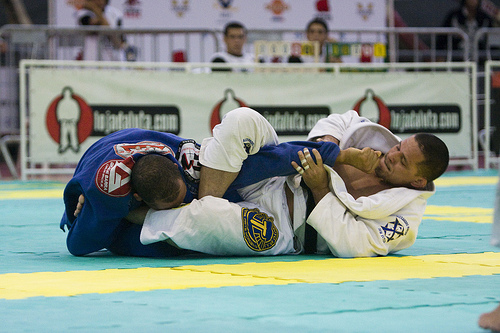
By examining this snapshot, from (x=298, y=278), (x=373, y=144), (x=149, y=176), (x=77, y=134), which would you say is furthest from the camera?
(x=77, y=134)

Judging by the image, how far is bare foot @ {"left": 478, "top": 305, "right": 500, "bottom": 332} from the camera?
1870 mm

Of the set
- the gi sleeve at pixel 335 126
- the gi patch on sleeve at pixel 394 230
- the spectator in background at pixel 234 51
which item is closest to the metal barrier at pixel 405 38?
the spectator in background at pixel 234 51

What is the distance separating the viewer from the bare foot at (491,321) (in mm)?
1870

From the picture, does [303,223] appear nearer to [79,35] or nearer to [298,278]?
[298,278]

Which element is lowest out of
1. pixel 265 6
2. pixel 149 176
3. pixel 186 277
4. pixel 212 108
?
pixel 186 277

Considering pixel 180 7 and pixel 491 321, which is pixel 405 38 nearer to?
pixel 180 7

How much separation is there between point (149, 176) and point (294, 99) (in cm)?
729

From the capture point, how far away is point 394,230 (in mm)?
3547

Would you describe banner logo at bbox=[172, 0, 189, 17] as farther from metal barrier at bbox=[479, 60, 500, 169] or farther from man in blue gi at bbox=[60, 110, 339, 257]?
man in blue gi at bbox=[60, 110, 339, 257]

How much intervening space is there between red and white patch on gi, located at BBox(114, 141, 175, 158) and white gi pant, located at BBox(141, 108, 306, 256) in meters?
0.19

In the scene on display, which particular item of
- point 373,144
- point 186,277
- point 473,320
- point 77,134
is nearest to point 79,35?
point 77,134

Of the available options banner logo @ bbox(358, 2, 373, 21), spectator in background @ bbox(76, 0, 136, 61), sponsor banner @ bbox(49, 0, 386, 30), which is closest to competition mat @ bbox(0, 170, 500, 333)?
spectator in background @ bbox(76, 0, 136, 61)

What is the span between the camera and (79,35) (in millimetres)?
10758

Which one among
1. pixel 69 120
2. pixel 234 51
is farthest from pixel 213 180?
pixel 234 51
